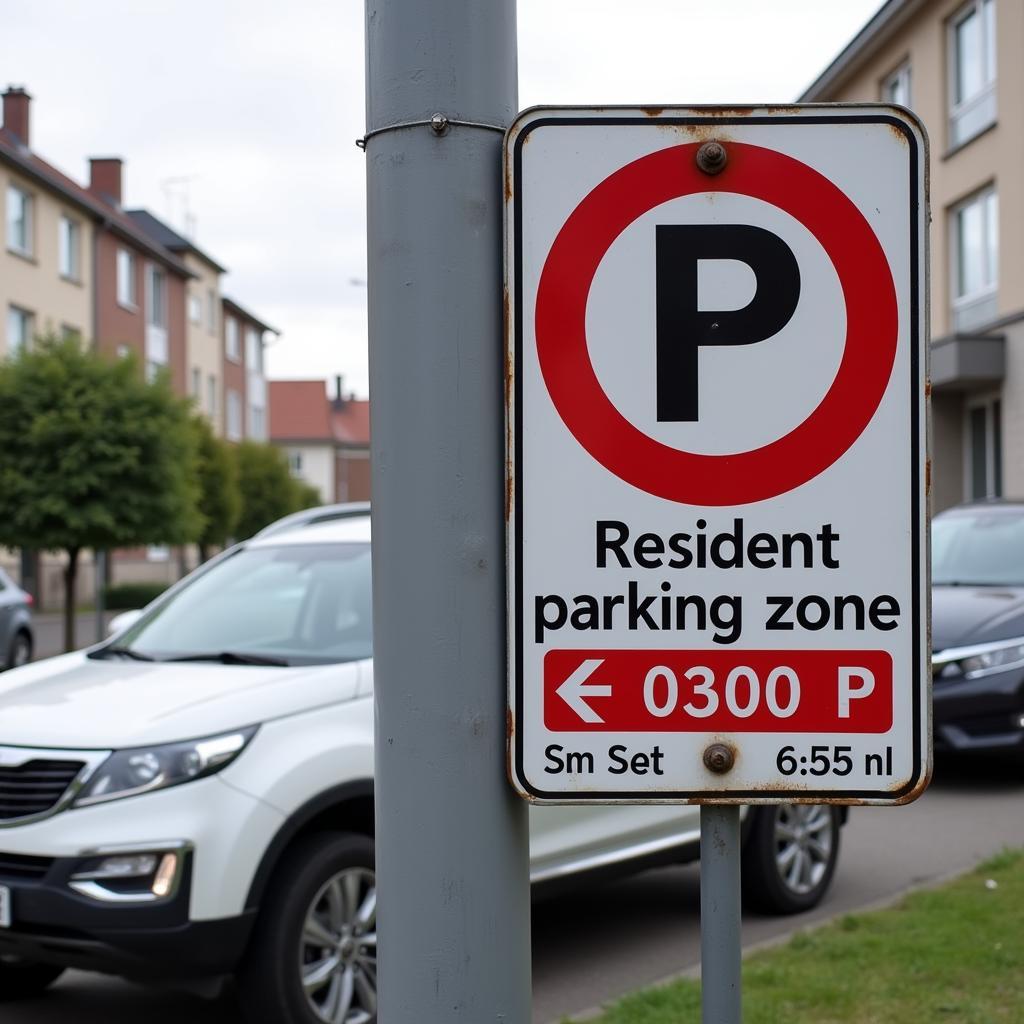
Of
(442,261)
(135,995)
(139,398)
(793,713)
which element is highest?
(139,398)

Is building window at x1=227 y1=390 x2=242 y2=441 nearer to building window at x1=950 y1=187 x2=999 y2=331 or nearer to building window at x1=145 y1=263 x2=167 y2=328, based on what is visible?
building window at x1=145 y1=263 x2=167 y2=328

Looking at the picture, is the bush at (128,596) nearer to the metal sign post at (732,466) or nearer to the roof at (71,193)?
the roof at (71,193)

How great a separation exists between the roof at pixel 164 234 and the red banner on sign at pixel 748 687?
48362 mm

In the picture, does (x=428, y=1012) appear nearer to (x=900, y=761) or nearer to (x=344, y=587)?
(x=900, y=761)

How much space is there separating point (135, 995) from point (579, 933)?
5.78 ft

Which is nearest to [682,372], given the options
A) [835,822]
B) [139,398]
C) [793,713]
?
[793,713]

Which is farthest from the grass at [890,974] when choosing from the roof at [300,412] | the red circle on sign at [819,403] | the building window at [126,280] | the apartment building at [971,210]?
the roof at [300,412]

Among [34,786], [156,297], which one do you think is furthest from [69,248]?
[34,786]

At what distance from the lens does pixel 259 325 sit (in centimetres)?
5853

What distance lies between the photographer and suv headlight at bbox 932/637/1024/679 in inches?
353

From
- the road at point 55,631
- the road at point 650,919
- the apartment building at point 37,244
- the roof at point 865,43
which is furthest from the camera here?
the apartment building at point 37,244

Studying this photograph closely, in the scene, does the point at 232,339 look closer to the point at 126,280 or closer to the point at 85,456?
the point at 126,280

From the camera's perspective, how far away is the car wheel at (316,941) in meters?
4.23

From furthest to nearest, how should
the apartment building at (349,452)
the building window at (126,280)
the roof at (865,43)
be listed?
1. the apartment building at (349,452)
2. the building window at (126,280)
3. the roof at (865,43)
